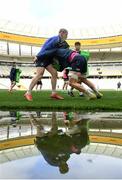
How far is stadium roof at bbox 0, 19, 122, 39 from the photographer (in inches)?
2331

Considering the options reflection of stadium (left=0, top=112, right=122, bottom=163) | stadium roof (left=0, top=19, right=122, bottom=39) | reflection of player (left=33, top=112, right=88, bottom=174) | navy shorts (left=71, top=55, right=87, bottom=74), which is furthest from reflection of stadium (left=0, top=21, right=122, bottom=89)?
reflection of player (left=33, top=112, right=88, bottom=174)

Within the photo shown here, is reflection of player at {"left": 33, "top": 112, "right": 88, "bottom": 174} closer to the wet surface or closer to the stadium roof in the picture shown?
the wet surface

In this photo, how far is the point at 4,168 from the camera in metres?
2.41

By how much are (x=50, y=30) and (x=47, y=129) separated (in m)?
59.8

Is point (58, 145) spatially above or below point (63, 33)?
below

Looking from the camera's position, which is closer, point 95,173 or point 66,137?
point 95,173

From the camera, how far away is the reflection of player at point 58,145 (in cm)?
262

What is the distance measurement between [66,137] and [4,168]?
1.26m

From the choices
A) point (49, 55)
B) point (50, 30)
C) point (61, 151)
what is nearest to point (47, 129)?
point (61, 151)

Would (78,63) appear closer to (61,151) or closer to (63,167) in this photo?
(61,151)

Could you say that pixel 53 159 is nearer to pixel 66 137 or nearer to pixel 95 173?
pixel 95 173

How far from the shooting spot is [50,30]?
63.3m

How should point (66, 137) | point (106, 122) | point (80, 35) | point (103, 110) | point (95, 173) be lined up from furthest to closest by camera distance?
point (80, 35), point (103, 110), point (106, 122), point (66, 137), point (95, 173)

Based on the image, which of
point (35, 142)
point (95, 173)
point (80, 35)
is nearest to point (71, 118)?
point (35, 142)
